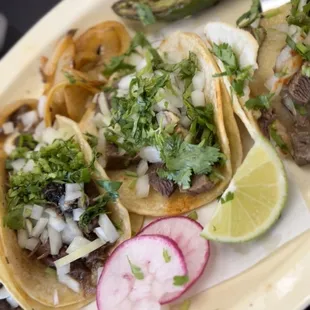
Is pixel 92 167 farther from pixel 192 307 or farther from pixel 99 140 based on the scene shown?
pixel 192 307

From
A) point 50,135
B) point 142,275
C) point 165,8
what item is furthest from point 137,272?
point 165,8

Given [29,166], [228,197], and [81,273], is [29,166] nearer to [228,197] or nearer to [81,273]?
[81,273]

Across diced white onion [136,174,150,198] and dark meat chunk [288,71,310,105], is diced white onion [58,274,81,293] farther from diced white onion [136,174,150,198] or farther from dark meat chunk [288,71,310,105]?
dark meat chunk [288,71,310,105]

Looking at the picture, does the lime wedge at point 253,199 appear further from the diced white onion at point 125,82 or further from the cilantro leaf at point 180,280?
the diced white onion at point 125,82

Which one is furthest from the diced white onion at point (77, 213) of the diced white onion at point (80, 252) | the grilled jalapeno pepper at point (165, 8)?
the grilled jalapeno pepper at point (165, 8)

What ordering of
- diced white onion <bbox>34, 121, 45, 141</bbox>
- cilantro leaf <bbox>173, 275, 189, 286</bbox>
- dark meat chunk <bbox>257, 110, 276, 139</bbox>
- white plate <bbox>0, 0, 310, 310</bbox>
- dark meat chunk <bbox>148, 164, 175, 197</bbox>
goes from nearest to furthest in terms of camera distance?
white plate <bbox>0, 0, 310, 310</bbox> → cilantro leaf <bbox>173, 275, 189, 286</bbox> → dark meat chunk <bbox>257, 110, 276, 139</bbox> → dark meat chunk <bbox>148, 164, 175, 197</bbox> → diced white onion <bbox>34, 121, 45, 141</bbox>

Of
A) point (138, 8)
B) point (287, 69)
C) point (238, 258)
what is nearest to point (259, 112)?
point (287, 69)

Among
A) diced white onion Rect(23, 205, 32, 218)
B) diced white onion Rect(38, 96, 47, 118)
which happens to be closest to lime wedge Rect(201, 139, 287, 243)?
diced white onion Rect(23, 205, 32, 218)
